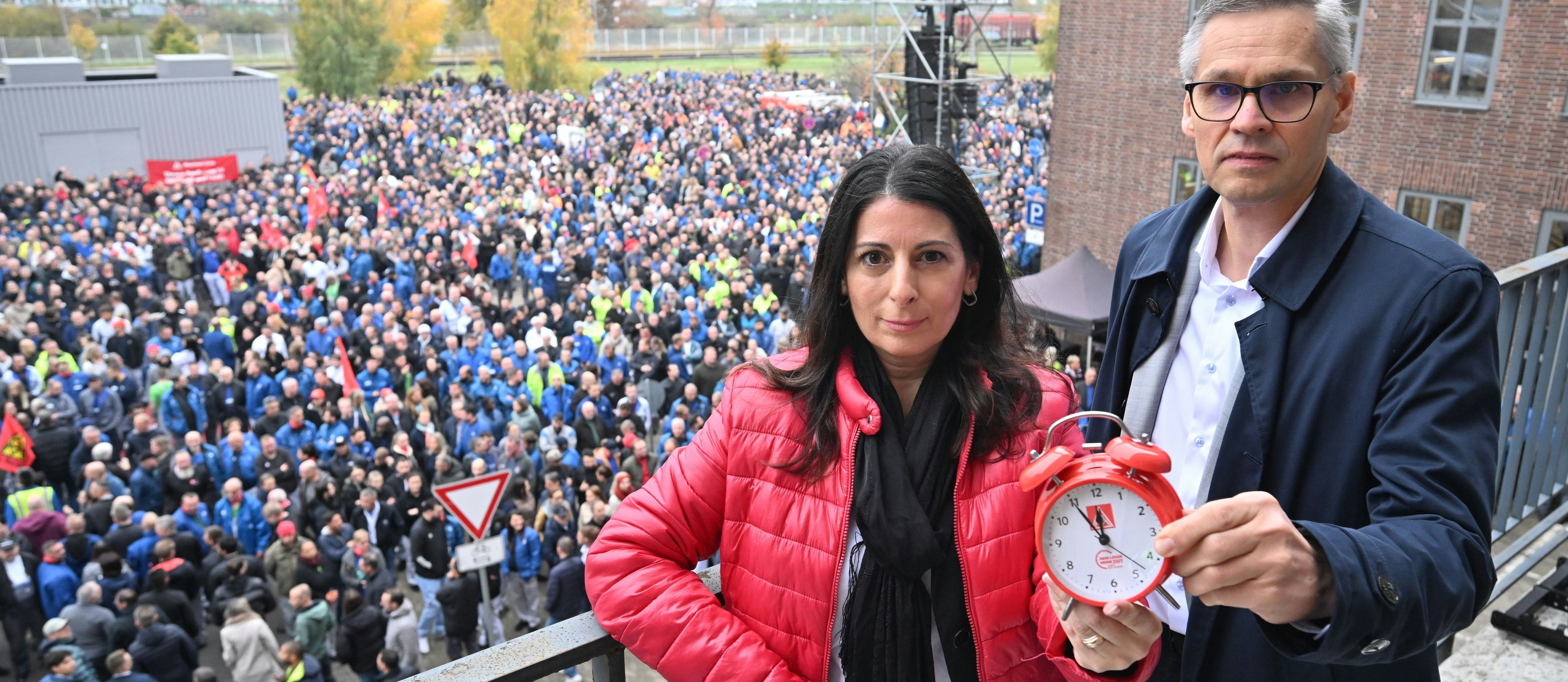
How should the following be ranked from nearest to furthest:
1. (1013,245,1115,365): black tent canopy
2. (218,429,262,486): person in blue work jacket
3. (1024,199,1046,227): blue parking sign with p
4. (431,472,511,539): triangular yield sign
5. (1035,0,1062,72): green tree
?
(431,472,511,539): triangular yield sign < (218,429,262,486): person in blue work jacket < (1013,245,1115,365): black tent canopy < (1024,199,1046,227): blue parking sign with p < (1035,0,1062,72): green tree

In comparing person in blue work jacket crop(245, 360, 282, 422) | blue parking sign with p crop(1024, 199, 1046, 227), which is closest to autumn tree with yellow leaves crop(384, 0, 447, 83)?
blue parking sign with p crop(1024, 199, 1046, 227)

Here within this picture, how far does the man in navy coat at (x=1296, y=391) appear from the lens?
115 centimetres

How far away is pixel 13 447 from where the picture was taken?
10406 mm

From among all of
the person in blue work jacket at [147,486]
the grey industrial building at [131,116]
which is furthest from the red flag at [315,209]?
the grey industrial building at [131,116]

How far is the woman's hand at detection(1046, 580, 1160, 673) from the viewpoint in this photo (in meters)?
1.35

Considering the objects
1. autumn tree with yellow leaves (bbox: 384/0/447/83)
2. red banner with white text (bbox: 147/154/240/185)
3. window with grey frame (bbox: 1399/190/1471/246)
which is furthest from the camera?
autumn tree with yellow leaves (bbox: 384/0/447/83)

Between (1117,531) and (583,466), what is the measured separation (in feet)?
32.5

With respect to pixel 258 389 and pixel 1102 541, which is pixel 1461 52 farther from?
pixel 258 389

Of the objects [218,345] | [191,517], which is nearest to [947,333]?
[191,517]

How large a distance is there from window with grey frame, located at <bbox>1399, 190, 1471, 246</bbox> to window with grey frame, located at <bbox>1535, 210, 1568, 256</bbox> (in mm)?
915

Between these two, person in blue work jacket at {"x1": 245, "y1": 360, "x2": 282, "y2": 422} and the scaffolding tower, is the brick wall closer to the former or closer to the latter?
the scaffolding tower

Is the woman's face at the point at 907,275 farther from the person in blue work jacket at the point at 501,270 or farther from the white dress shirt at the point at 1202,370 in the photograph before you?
the person in blue work jacket at the point at 501,270

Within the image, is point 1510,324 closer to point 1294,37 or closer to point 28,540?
point 1294,37

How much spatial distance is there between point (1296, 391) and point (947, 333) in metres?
0.56
